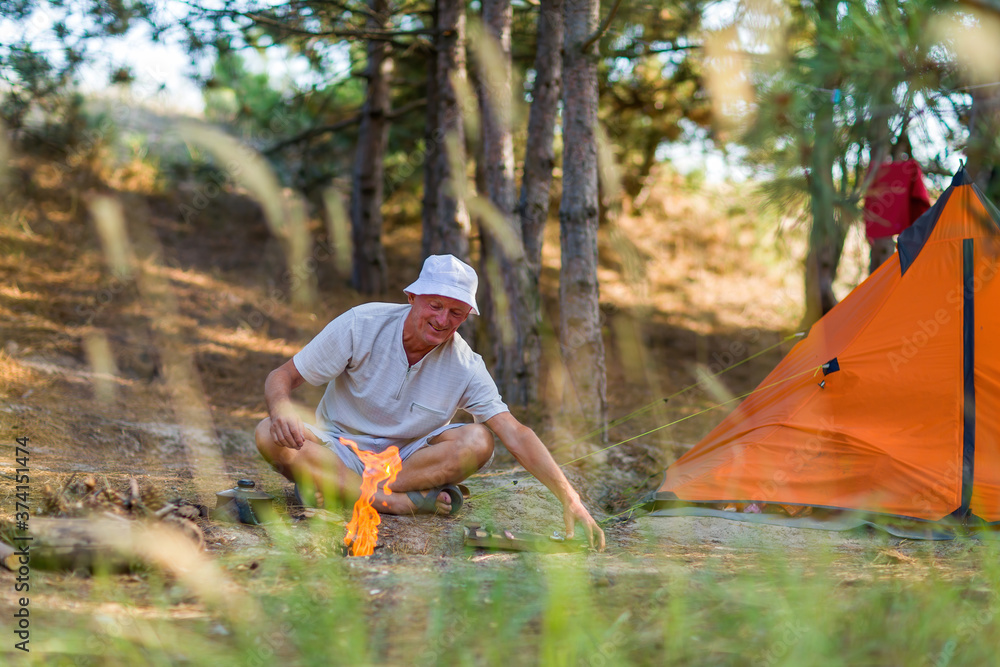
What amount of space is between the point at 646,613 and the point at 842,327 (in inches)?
101

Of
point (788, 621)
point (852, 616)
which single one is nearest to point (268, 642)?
point (788, 621)

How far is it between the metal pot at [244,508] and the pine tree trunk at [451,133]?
4.07m

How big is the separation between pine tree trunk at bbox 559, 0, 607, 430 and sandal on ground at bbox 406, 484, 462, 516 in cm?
204

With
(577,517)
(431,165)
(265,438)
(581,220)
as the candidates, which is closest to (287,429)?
(265,438)

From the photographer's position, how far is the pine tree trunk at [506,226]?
239 inches

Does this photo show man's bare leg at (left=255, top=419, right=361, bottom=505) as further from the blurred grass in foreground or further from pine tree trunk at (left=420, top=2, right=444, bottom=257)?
pine tree trunk at (left=420, top=2, right=444, bottom=257)

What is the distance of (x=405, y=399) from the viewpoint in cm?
333

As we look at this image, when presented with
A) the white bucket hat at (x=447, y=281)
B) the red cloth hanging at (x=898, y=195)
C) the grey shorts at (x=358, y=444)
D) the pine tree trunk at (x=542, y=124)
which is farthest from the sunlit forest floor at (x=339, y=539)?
the pine tree trunk at (x=542, y=124)

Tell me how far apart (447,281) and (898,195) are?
305cm

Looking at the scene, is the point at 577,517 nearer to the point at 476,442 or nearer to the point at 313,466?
the point at 476,442

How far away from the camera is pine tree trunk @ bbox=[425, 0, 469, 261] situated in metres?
7.00

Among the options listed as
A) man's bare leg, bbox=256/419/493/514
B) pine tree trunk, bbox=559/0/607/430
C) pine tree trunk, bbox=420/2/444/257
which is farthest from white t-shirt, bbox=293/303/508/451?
pine tree trunk, bbox=420/2/444/257

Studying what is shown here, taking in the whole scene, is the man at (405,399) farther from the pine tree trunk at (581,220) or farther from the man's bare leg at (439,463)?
the pine tree trunk at (581,220)

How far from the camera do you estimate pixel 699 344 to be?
32.5 feet
